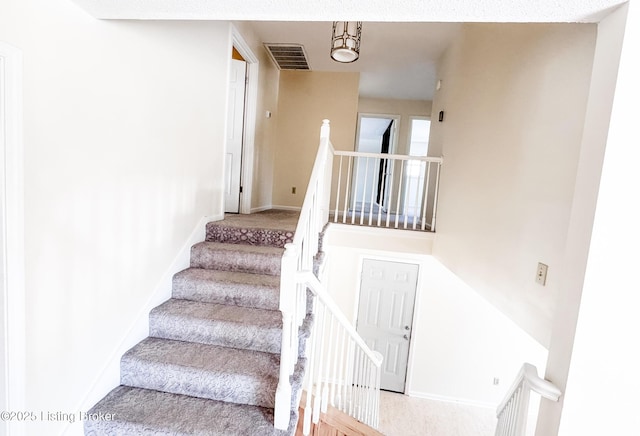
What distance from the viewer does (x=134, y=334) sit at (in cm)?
199

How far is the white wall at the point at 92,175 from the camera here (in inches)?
51.3

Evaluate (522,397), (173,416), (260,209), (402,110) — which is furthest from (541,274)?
(402,110)

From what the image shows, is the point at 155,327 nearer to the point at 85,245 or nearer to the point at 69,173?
the point at 85,245

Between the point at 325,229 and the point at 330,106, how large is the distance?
288cm

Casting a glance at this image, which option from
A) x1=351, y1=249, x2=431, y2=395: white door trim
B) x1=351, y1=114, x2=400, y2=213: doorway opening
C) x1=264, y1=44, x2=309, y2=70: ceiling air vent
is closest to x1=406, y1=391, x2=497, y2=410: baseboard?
x1=351, y1=249, x2=431, y2=395: white door trim

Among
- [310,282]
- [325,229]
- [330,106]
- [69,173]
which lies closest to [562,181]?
[310,282]

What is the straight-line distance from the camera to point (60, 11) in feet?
4.35

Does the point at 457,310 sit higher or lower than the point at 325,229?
lower

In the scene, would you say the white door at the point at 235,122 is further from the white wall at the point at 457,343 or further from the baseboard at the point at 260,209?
the white wall at the point at 457,343

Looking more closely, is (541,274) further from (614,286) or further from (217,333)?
(217,333)

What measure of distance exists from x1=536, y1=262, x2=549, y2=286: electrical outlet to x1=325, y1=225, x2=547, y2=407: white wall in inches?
96.5

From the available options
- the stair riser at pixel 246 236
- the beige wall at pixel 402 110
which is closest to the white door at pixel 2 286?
the stair riser at pixel 246 236

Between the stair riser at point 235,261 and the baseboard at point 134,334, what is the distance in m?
0.10

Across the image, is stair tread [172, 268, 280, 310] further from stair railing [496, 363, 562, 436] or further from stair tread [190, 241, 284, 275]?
stair railing [496, 363, 562, 436]
